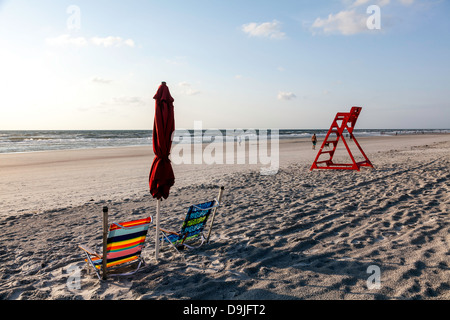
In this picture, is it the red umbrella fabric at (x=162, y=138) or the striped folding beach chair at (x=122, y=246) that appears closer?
the striped folding beach chair at (x=122, y=246)

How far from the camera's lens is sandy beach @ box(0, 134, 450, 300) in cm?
325

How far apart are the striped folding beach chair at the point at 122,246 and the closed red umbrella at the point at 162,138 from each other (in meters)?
0.51

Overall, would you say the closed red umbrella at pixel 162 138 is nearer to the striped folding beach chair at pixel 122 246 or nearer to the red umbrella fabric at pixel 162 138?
the red umbrella fabric at pixel 162 138

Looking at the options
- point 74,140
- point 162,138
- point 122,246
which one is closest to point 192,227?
point 122,246

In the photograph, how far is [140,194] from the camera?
27.8 feet

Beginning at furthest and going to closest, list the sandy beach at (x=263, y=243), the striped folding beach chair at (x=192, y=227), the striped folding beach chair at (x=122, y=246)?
the striped folding beach chair at (x=192, y=227) → the striped folding beach chair at (x=122, y=246) → the sandy beach at (x=263, y=243)

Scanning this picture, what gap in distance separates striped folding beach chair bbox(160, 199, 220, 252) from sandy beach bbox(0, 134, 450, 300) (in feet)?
0.55

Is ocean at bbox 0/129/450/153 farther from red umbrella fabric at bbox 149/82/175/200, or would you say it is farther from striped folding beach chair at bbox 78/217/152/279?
red umbrella fabric at bbox 149/82/175/200

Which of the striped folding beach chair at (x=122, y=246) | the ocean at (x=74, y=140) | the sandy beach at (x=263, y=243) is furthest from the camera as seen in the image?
the ocean at (x=74, y=140)

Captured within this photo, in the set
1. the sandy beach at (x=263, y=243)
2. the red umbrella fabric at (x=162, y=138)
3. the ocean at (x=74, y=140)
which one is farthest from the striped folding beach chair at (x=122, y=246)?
the ocean at (x=74, y=140)

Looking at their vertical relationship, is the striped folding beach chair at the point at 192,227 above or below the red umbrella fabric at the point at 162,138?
below

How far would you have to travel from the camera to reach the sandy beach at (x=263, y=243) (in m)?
3.25

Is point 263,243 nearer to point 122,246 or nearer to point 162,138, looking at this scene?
point 122,246

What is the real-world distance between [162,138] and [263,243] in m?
2.16
